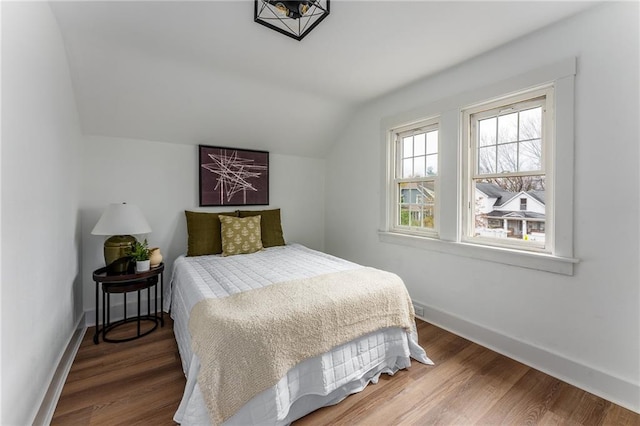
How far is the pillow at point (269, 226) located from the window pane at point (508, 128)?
2453 mm

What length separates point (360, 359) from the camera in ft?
5.81

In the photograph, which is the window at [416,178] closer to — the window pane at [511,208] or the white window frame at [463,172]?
the white window frame at [463,172]

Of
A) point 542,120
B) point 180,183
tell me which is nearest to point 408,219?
point 542,120

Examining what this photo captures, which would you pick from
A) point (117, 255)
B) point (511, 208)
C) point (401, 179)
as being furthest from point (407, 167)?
point (117, 255)

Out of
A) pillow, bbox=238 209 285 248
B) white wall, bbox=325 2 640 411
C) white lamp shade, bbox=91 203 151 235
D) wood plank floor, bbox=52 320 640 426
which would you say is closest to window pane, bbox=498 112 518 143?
white wall, bbox=325 2 640 411

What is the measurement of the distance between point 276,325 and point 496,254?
1.82 m

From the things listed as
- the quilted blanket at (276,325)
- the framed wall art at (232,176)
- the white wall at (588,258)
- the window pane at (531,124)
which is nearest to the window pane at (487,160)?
the window pane at (531,124)

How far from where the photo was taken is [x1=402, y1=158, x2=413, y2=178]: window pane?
9.95 feet

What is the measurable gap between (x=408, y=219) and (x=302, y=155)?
175 cm

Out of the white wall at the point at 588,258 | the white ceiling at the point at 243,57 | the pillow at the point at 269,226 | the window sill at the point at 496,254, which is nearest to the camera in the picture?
the white wall at the point at 588,258

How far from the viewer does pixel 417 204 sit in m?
2.96

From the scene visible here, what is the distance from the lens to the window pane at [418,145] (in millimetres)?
2920

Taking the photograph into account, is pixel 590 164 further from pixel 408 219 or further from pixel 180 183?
pixel 180 183

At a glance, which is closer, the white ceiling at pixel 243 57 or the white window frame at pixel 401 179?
the white ceiling at pixel 243 57
